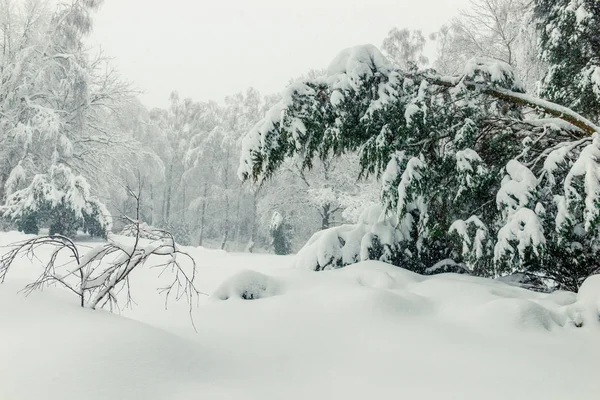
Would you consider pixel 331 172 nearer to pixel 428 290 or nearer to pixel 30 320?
pixel 428 290

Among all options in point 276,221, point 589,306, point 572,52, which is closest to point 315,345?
point 589,306

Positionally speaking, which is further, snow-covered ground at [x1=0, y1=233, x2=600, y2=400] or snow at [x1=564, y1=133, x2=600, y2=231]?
snow at [x1=564, y1=133, x2=600, y2=231]

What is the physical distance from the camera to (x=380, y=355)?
9.63 ft

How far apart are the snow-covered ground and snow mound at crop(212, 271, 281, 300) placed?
0.01m

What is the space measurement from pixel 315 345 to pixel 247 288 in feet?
4.63

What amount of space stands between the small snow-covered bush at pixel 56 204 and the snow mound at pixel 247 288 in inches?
478

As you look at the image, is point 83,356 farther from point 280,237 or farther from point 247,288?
point 280,237

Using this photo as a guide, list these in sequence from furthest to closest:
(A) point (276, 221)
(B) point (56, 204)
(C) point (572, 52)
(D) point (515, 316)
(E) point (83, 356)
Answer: (A) point (276, 221), (B) point (56, 204), (C) point (572, 52), (D) point (515, 316), (E) point (83, 356)

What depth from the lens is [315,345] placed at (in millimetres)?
3115

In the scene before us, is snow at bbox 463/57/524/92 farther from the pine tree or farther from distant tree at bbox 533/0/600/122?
distant tree at bbox 533/0/600/122

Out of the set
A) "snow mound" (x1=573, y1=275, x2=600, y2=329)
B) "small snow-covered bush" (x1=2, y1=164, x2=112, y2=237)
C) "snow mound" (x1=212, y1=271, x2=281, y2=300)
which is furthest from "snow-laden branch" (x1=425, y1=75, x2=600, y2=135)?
"small snow-covered bush" (x1=2, y1=164, x2=112, y2=237)

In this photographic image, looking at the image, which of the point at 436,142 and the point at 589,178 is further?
the point at 436,142

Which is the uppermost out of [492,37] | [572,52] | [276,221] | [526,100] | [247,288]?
[492,37]

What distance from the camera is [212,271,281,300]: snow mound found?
170 inches
